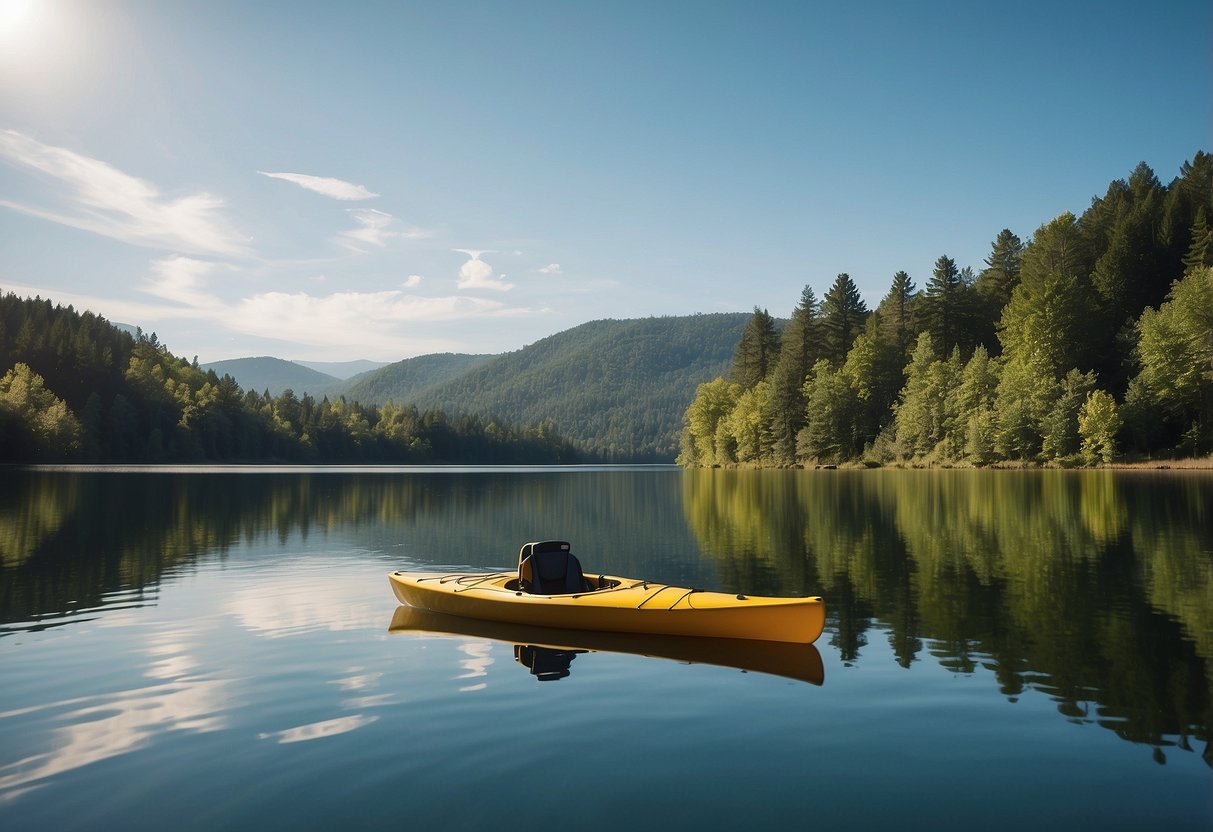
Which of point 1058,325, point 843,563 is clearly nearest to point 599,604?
point 843,563

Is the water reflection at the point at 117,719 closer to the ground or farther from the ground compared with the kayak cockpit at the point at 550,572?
closer to the ground

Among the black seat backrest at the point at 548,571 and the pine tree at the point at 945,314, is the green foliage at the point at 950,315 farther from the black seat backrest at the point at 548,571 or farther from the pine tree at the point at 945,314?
the black seat backrest at the point at 548,571

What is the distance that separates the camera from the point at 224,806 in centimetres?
743

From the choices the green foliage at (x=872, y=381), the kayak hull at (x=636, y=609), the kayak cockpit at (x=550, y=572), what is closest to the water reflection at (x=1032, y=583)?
the kayak hull at (x=636, y=609)

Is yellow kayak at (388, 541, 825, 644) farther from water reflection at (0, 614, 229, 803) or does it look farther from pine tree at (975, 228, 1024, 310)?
pine tree at (975, 228, 1024, 310)

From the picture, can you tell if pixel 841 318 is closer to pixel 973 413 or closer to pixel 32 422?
pixel 973 413

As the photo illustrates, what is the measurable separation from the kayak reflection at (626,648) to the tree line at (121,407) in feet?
334

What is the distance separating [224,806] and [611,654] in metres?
6.71

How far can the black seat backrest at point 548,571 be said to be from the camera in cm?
1543

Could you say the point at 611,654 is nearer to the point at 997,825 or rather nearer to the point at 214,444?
the point at 997,825

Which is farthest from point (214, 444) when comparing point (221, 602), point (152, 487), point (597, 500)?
point (221, 602)

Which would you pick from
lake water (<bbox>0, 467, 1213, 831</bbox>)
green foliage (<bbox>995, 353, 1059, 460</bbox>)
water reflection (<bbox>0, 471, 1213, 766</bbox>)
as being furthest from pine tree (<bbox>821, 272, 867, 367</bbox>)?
lake water (<bbox>0, 467, 1213, 831</bbox>)

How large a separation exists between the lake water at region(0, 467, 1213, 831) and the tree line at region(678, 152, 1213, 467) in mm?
46079

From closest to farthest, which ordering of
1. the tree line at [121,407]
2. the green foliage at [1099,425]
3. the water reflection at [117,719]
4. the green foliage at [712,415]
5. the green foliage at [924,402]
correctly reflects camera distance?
the water reflection at [117,719] < the green foliage at [1099,425] < the green foliage at [924,402] < the tree line at [121,407] < the green foliage at [712,415]
